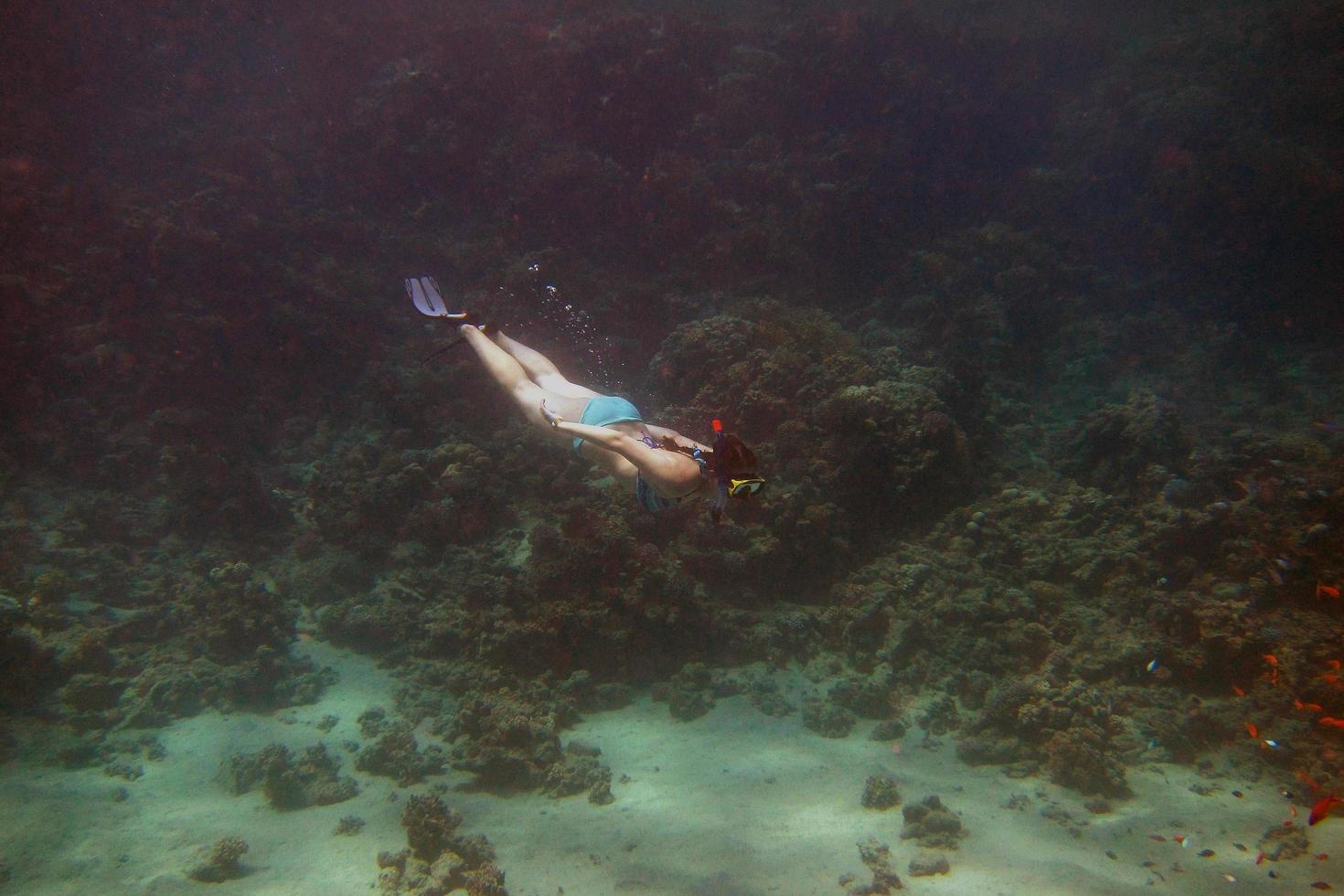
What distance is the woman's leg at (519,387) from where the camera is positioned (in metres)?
5.17

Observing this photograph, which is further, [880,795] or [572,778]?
[572,778]

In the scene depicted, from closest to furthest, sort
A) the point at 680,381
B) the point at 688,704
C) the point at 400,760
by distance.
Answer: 1. the point at 400,760
2. the point at 688,704
3. the point at 680,381

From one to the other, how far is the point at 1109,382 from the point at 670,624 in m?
12.3

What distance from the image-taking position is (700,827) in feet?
14.9

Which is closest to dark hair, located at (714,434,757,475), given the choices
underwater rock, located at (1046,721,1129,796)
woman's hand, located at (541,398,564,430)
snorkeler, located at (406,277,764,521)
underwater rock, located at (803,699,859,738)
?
snorkeler, located at (406,277,764,521)

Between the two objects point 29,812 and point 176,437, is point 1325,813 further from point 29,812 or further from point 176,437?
point 176,437

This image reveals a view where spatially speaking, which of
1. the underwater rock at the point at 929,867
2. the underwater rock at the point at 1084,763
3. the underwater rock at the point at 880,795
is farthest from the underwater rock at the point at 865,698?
the underwater rock at the point at 929,867

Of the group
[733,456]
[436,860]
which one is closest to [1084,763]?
[733,456]

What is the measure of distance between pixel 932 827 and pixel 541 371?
16.8 ft

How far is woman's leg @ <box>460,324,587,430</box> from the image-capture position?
5172 mm

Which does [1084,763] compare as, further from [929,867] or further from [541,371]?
[541,371]

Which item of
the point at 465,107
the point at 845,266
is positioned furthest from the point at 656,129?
the point at 845,266

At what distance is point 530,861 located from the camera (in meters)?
4.38

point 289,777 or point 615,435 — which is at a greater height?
point 615,435
